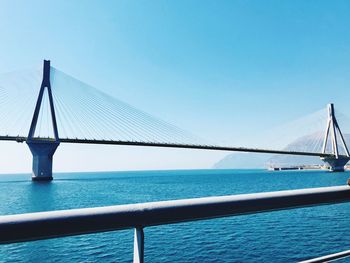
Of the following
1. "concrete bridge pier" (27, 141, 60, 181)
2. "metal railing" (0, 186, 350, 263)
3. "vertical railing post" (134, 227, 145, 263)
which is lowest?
"vertical railing post" (134, 227, 145, 263)

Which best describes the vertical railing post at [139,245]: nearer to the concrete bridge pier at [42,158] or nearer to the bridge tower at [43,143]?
the bridge tower at [43,143]

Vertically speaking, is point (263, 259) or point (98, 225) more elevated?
point (98, 225)

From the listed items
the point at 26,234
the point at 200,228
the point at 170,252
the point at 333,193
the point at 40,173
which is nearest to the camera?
the point at 26,234

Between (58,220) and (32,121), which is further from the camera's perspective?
(32,121)

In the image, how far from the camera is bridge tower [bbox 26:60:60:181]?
140ft

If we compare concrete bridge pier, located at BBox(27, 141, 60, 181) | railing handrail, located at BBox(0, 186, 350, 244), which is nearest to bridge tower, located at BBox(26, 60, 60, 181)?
concrete bridge pier, located at BBox(27, 141, 60, 181)

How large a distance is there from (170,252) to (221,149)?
30.5 m

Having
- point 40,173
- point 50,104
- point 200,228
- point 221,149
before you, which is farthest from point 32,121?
point 200,228

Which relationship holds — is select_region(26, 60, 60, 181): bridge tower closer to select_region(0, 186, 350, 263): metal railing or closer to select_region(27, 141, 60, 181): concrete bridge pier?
select_region(27, 141, 60, 181): concrete bridge pier

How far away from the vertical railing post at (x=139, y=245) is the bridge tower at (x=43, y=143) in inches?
1750

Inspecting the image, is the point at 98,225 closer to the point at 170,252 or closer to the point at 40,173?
the point at 170,252

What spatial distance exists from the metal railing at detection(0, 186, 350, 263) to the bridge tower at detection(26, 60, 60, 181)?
44.4 metres

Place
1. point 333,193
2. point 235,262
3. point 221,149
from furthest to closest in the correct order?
point 221,149
point 235,262
point 333,193

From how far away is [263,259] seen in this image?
9367 millimetres
